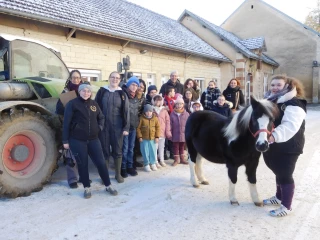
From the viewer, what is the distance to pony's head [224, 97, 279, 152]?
2.94 metres

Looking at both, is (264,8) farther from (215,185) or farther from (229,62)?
(215,185)

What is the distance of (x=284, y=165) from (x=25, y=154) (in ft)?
11.2

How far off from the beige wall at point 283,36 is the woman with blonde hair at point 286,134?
24581 millimetres

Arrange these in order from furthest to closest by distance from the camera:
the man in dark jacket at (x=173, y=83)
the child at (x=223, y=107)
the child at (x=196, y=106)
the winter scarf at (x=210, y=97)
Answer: the winter scarf at (x=210, y=97)
the man in dark jacket at (x=173, y=83)
the child at (x=223, y=107)
the child at (x=196, y=106)

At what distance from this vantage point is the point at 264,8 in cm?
2539

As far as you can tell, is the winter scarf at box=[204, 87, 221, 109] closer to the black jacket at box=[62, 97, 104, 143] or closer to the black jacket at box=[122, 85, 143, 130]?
the black jacket at box=[122, 85, 143, 130]

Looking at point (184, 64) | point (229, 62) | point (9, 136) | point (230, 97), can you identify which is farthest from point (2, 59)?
point (229, 62)

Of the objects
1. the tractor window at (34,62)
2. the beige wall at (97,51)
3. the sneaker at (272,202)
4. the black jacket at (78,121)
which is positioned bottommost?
the sneaker at (272,202)

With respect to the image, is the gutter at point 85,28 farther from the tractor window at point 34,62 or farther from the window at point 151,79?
the tractor window at point 34,62

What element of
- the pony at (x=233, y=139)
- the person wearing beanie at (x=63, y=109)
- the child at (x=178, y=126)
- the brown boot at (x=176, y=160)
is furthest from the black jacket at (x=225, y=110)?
the person wearing beanie at (x=63, y=109)

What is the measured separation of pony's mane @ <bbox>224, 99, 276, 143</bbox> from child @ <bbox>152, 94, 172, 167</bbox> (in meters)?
2.06

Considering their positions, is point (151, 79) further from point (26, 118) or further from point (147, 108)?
point (26, 118)

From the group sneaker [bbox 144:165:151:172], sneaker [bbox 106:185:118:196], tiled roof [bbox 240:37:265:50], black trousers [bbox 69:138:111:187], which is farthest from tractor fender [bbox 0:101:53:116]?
tiled roof [bbox 240:37:265:50]

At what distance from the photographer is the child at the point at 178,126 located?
5762 mm
